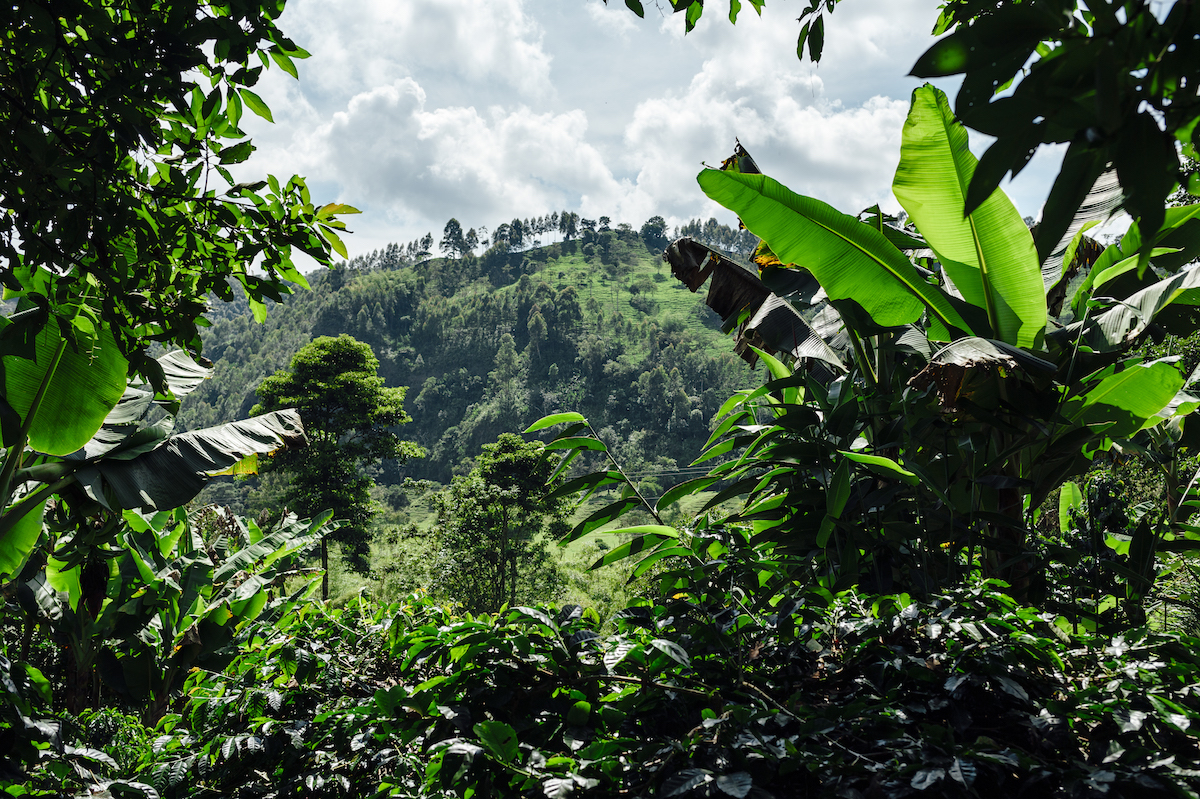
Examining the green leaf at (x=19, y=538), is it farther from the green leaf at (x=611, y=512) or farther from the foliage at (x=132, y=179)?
the green leaf at (x=611, y=512)

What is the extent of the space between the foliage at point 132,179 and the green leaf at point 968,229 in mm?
2365

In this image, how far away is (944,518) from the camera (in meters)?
2.36

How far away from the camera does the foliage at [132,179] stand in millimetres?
1688

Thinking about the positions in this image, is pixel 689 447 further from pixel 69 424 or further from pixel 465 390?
pixel 69 424

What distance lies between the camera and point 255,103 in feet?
6.61


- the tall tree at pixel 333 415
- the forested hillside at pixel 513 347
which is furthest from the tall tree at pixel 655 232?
the tall tree at pixel 333 415

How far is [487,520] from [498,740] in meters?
16.5

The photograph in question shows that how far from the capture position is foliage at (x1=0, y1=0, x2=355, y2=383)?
66.4 inches

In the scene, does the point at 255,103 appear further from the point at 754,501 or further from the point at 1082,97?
the point at 754,501

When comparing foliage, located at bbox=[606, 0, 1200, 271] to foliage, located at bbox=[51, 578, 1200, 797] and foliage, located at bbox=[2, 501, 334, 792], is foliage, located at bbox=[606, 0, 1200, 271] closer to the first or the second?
foliage, located at bbox=[51, 578, 1200, 797]

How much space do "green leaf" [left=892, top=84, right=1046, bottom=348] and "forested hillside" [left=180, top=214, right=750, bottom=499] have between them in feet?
154

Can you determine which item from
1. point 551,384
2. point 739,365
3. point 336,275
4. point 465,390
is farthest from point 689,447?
point 336,275

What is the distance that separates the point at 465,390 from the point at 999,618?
226 feet

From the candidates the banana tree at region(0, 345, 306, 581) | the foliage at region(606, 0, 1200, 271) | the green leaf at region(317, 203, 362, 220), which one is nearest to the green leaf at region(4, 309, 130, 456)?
the banana tree at region(0, 345, 306, 581)
